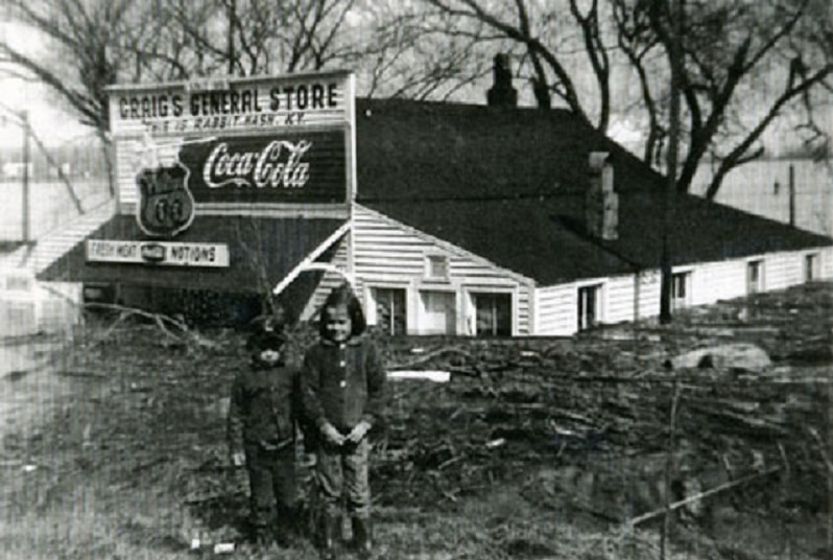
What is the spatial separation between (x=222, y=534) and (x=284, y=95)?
41.8ft

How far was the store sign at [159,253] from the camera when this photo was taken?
754 inches

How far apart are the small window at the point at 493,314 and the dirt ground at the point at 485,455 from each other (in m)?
1.69

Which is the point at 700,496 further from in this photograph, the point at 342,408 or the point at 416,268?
the point at 416,268

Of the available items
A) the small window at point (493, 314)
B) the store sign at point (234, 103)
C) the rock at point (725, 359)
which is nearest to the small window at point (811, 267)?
the small window at point (493, 314)

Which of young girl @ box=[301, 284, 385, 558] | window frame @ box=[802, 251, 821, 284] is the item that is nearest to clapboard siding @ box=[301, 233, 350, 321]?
young girl @ box=[301, 284, 385, 558]

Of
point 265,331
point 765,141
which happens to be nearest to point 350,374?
point 265,331

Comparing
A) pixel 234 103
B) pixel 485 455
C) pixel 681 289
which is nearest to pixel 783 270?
pixel 681 289

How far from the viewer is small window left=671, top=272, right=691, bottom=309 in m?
24.5

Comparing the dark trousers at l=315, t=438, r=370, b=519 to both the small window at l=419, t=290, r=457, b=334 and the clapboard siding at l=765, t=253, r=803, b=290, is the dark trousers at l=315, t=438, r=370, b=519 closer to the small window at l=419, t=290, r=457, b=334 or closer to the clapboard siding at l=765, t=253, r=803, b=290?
the small window at l=419, t=290, r=457, b=334

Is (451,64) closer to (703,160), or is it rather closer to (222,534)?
(703,160)

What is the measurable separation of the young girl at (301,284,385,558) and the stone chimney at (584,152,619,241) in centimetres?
1695

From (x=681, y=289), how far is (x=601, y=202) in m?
2.89

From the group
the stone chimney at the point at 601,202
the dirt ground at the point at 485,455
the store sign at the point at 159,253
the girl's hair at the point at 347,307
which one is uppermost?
the stone chimney at the point at 601,202

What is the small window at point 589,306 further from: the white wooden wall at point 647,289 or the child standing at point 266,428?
the child standing at point 266,428
